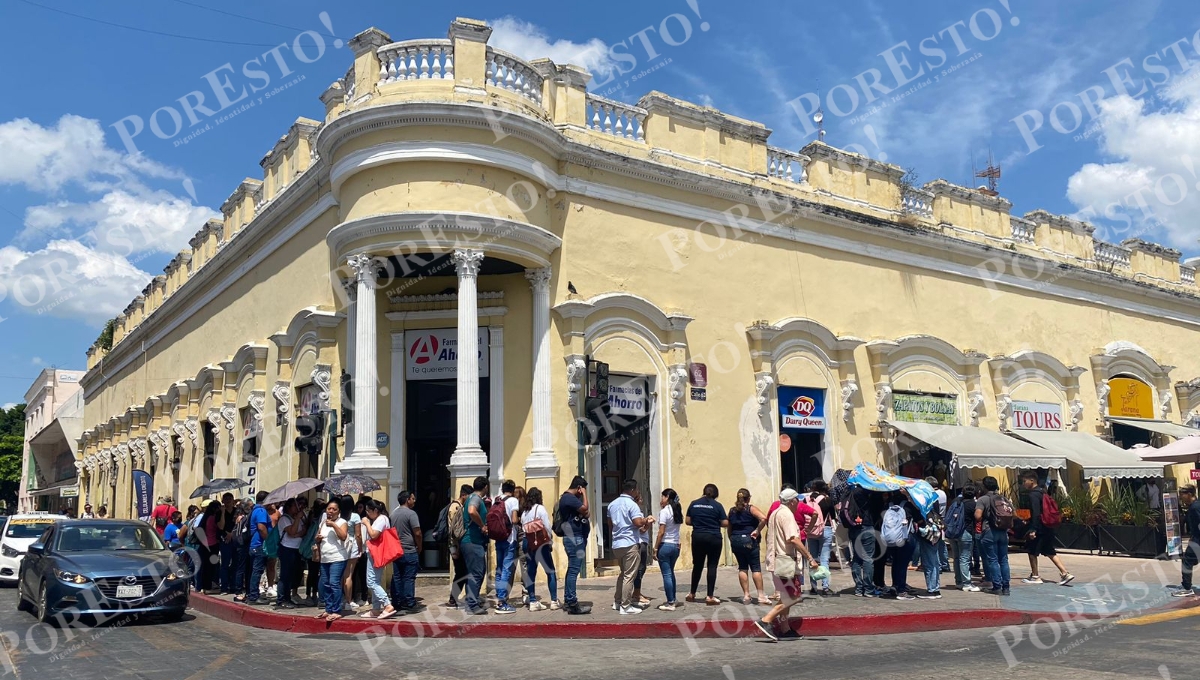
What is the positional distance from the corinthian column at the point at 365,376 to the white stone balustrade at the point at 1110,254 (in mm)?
21180

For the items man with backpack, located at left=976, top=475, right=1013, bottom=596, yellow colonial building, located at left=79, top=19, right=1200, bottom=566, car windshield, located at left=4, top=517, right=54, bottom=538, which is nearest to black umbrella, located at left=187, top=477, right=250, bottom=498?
yellow colonial building, located at left=79, top=19, right=1200, bottom=566

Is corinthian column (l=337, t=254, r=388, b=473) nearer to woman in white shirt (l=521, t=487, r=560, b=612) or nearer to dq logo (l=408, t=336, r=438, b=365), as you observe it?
dq logo (l=408, t=336, r=438, b=365)

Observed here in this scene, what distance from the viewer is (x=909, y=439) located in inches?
826

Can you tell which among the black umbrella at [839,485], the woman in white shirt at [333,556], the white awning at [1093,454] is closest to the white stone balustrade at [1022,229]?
the white awning at [1093,454]

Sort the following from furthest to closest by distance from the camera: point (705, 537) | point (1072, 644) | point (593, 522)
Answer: point (593, 522) < point (705, 537) < point (1072, 644)

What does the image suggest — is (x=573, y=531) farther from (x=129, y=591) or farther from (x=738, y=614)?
(x=129, y=591)

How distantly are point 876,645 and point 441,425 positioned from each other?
918cm

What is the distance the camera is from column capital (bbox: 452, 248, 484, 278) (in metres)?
14.9

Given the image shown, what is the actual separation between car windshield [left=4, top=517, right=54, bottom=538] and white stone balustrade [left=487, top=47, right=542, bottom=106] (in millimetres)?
13080

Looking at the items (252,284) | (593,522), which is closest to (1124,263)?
(593,522)

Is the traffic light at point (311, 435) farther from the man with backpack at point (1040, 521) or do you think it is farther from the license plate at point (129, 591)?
the man with backpack at point (1040, 521)

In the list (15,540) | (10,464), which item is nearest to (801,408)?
(15,540)

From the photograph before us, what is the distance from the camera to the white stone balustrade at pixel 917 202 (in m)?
22.6

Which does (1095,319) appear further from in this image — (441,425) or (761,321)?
(441,425)
